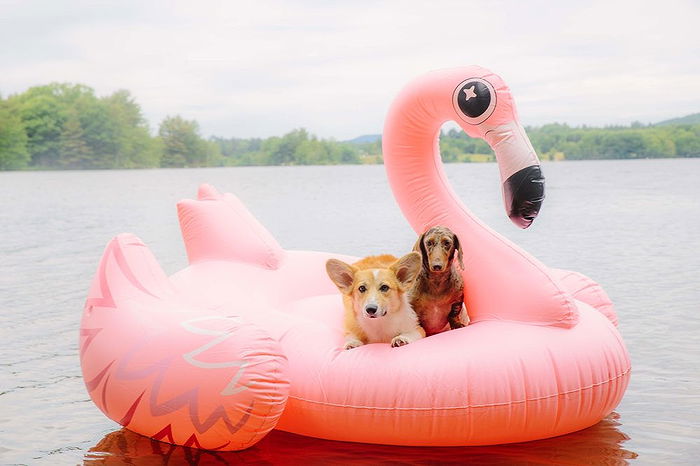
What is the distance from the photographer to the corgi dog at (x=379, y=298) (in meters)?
3.74

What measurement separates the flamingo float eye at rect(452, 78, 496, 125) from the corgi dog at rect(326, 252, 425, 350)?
2.33ft

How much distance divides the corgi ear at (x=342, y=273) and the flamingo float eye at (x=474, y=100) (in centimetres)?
86

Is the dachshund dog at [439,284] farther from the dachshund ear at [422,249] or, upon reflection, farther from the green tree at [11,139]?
the green tree at [11,139]

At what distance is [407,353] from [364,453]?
20.6 inches

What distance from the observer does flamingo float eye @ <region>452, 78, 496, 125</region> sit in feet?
12.9

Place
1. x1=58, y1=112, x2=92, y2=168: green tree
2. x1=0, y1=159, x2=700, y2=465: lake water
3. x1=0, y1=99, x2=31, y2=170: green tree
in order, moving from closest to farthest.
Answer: x1=0, y1=159, x2=700, y2=465: lake water, x1=0, y1=99, x2=31, y2=170: green tree, x1=58, y1=112, x2=92, y2=168: green tree

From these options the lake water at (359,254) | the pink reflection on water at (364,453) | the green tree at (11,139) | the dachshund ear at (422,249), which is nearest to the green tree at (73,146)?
the green tree at (11,139)

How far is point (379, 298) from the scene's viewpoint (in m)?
3.71

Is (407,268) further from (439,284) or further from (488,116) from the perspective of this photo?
(488,116)

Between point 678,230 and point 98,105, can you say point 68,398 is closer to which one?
point 678,230

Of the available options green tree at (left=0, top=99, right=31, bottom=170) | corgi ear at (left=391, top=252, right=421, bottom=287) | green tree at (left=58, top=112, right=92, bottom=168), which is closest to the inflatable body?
corgi ear at (left=391, top=252, right=421, bottom=287)

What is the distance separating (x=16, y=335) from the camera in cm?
Answer: 695

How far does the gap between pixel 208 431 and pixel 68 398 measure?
77.5 inches

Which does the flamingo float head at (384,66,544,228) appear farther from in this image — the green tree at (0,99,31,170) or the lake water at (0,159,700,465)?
the green tree at (0,99,31,170)
